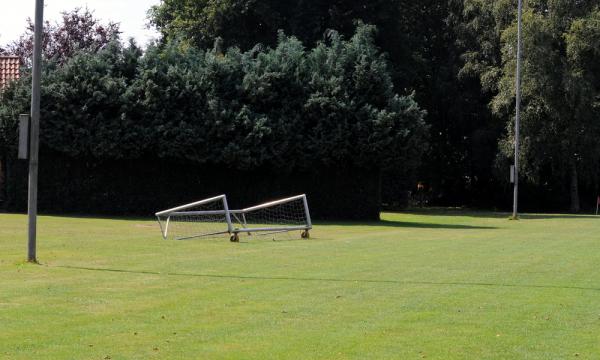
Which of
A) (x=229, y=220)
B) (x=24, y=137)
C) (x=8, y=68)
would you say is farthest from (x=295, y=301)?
(x=8, y=68)

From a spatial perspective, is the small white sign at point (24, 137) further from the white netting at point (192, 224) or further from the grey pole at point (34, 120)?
the white netting at point (192, 224)

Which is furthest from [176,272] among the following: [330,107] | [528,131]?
[528,131]

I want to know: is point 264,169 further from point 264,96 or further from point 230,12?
point 230,12

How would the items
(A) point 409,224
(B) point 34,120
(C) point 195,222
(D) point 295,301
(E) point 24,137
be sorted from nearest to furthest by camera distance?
(D) point 295,301 → (E) point 24,137 → (B) point 34,120 → (C) point 195,222 → (A) point 409,224

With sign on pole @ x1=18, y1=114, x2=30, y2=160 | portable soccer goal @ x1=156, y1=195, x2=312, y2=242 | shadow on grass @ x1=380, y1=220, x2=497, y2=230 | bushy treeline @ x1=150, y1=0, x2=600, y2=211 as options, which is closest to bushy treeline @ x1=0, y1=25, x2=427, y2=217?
shadow on grass @ x1=380, y1=220, x2=497, y2=230

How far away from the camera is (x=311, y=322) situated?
10938 millimetres

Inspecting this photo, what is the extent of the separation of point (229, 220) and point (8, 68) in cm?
2353

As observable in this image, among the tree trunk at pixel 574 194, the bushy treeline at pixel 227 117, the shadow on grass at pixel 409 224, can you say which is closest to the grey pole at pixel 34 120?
the shadow on grass at pixel 409 224

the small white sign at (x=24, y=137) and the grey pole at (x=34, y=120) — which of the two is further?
the grey pole at (x=34, y=120)

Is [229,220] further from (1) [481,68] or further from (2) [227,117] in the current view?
(1) [481,68]

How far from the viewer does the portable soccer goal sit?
2547 centimetres

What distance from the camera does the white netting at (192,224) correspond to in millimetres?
25531

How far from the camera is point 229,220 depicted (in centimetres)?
2480

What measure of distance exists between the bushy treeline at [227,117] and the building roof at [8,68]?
205 inches
